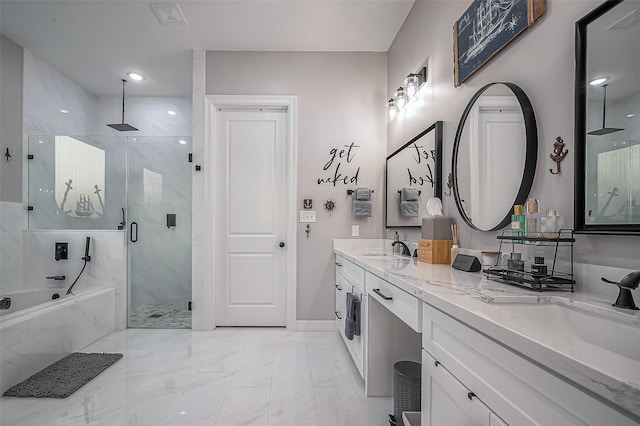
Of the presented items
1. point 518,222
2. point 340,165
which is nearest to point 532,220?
point 518,222

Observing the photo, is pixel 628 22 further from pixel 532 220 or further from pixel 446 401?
pixel 446 401

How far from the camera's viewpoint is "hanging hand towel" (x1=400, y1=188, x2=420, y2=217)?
239 centimetres

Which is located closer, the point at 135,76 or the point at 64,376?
the point at 64,376

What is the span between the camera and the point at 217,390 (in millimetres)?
2002

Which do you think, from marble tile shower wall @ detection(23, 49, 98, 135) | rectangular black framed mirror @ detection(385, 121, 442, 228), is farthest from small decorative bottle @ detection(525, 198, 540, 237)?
marble tile shower wall @ detection(23, 49, 98, 135)

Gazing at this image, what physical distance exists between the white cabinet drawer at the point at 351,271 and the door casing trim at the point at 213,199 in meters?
0.57

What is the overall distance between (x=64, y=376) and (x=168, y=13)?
9.40 ft

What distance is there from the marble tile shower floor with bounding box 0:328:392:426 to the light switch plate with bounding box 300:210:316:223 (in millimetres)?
1168

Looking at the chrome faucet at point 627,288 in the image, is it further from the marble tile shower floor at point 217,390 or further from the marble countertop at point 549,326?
the marble tile shower floor at point 217,390

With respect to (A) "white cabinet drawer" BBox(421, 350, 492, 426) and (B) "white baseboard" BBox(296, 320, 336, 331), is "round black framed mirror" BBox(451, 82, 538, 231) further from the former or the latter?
(B) "white baseboard" BBox(296, 320, 336, 331)

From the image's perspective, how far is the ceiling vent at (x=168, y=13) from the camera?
247 centimetres

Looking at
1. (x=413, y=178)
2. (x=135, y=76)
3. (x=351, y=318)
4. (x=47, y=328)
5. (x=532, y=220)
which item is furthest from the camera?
(x=135, y=76)

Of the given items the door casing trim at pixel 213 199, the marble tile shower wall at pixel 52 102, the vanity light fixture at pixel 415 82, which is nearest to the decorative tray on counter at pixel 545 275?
the vanity light fixture at pixel 415 82

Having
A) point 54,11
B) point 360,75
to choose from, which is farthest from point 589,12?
point 54,11
